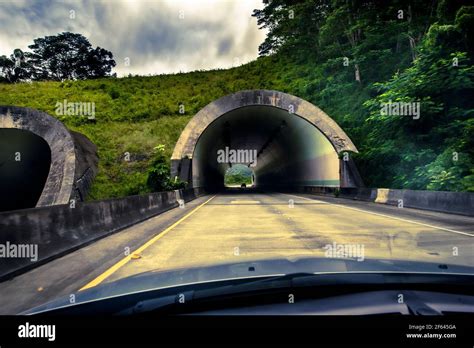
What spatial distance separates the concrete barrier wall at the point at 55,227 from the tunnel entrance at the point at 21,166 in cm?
1639

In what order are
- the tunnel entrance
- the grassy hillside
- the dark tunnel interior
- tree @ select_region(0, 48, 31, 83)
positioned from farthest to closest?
tree @ select_region(0, 48, 31, 83) → the grassy hillside → the dark tunnel interior → the tunnel entrance

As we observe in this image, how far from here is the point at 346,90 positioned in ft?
131

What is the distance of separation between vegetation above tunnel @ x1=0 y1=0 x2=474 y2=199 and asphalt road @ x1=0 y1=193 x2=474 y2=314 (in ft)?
26.8

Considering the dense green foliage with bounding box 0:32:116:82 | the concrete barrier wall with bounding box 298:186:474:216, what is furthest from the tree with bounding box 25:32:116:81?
the concrete barrier wall with bounding box 298:186:474:216

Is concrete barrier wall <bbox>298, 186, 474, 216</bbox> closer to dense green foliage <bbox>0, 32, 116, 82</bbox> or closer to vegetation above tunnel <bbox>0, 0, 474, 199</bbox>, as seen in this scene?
vegetation above tunnel <bbox>0, 0, 474, 199</bbox>

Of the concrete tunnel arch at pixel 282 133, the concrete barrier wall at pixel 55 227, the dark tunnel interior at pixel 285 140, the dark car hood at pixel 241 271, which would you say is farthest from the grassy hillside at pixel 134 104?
the dark car hood at pixel 241 271

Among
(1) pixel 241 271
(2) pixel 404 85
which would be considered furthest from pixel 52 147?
(1) pixel 241 271

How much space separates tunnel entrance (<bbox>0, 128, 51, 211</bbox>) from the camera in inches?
1007

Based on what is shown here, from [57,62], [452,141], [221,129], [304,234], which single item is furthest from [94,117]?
[57,62]

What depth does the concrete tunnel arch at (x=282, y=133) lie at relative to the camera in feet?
97.1

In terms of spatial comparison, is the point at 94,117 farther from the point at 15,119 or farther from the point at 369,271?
the point at 369,271

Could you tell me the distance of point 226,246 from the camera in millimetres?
8406

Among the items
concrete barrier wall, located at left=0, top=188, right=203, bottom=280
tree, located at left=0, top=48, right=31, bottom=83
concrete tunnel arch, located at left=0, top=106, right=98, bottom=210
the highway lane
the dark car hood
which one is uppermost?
tree, located at left=0, top=48, right=31, bottom=83

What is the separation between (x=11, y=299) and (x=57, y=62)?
113m
